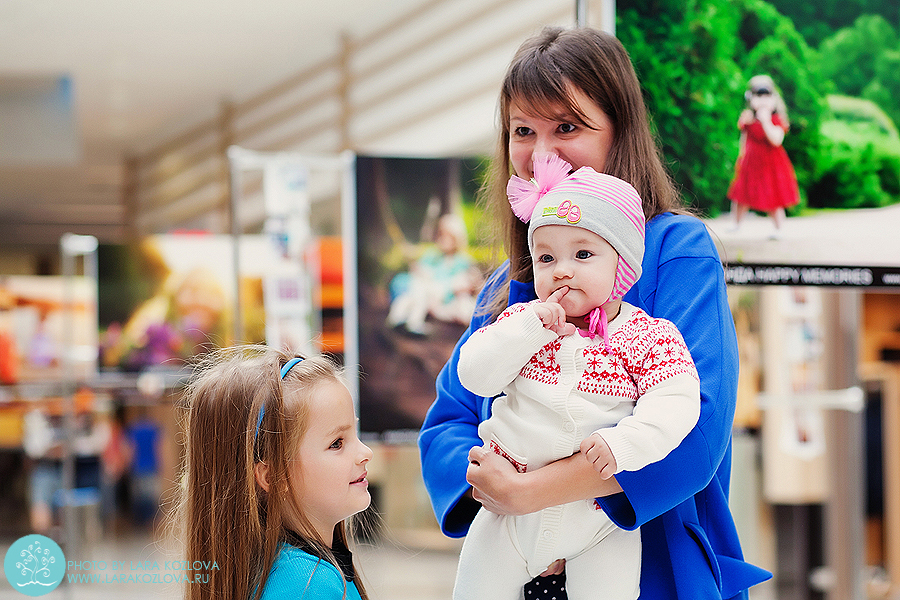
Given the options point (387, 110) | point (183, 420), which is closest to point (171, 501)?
point (183, 420)

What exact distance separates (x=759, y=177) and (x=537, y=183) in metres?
0.95

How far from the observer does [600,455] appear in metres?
1.13

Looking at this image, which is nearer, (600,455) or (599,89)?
(600,455)

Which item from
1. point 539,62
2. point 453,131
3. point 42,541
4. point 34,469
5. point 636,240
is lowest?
point 34,469

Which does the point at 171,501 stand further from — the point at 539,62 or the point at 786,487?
the point at 786,487

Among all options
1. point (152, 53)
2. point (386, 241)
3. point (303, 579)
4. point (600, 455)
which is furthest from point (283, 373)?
point (152, 53)

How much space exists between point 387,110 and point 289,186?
110 inches

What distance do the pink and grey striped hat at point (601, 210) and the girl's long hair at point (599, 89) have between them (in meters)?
0.10

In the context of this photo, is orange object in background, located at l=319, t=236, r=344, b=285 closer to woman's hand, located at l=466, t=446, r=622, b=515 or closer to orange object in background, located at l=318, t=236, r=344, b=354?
orange object in background, located at l=318, t=236, r=344, b=354

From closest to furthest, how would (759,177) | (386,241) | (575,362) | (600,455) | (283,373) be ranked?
(600,455) → (575,362) → (283,373) → (759,177) → (386,241)

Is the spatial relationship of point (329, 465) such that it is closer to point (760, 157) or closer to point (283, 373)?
point (283, 373)

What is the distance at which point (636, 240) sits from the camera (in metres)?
1.24

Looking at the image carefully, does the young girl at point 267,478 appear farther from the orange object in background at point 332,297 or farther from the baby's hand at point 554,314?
the orange object in background at point 332,297

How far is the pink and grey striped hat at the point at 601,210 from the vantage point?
1.21 m
